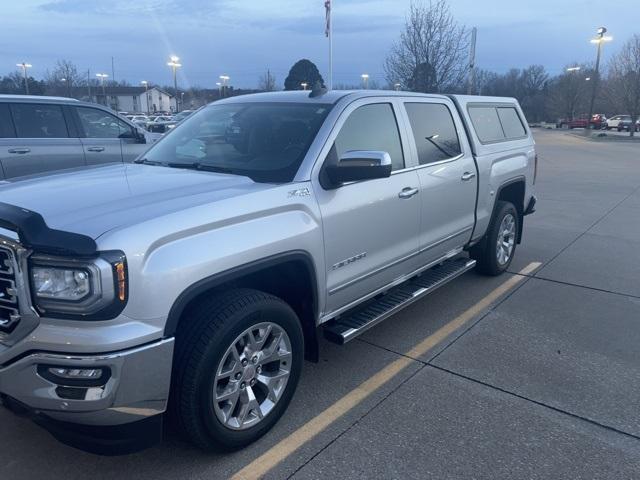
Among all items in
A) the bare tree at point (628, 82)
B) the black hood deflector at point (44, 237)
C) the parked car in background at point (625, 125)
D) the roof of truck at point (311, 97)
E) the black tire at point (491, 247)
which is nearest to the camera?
the black hood deflector at point (44, 237)

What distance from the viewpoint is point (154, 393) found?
2488 mm

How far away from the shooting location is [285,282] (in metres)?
3.39

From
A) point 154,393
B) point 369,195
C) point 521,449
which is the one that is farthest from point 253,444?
point 369,195

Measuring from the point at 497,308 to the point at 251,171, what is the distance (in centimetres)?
298

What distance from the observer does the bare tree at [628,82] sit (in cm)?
3966

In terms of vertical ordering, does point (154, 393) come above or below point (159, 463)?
above

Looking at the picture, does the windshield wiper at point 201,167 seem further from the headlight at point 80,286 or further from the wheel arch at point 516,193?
the wheel arch at point 516,193

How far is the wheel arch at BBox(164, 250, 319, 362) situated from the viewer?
2.75 metres

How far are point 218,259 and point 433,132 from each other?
272 centimetres

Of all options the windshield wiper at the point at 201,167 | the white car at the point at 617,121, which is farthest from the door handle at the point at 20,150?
the white car at the point at 617,121

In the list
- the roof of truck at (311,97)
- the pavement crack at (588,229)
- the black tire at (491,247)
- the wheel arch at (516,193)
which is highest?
the roof of truck at (311,97)

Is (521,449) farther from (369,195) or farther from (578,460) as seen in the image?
(369,195)

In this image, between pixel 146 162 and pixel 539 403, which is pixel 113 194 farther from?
pixel 539 403

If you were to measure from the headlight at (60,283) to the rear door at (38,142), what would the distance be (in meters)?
5.62
